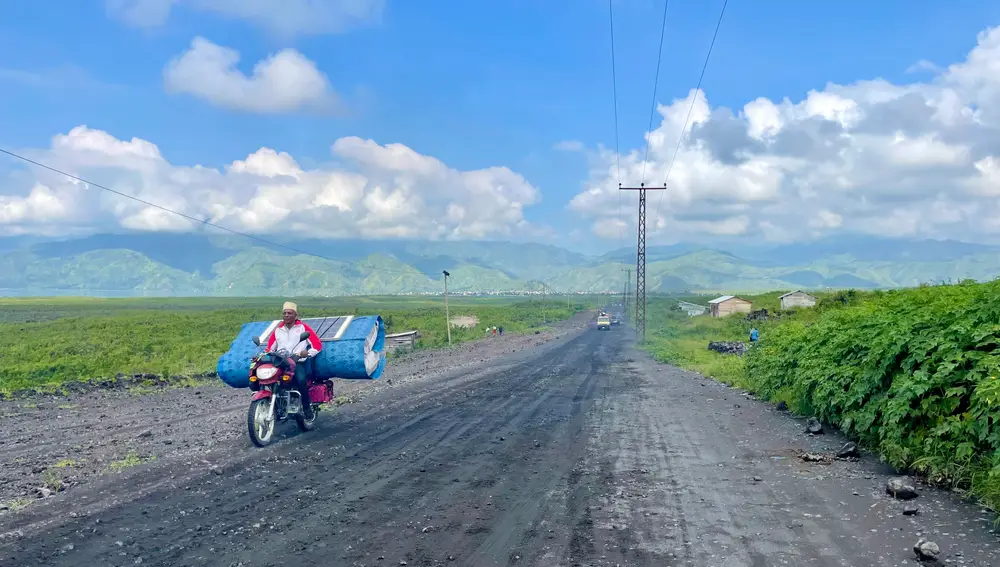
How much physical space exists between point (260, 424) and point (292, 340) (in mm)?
1654

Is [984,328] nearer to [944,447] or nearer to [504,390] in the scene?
[944,447]

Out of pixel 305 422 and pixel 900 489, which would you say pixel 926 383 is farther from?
pixel 305 422

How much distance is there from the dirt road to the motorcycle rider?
2.49ft

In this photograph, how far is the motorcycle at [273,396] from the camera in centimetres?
955


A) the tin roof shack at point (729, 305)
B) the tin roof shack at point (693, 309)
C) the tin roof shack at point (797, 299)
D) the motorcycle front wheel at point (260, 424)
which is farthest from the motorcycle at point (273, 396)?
the tin roof shack at point (693, 309)

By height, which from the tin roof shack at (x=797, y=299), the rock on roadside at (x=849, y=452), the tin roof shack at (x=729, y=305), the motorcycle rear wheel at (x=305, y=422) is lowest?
the motorcycle rear wheel at (x=305, y=422)

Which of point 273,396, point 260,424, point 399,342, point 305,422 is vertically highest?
point 273,396

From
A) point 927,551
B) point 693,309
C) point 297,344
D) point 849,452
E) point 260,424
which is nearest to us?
point 927,551

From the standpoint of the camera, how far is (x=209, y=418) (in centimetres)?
1251

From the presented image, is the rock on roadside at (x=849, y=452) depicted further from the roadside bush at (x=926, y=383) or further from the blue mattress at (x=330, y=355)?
the blue mattress at (x=330, y=355)

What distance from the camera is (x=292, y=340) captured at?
1081 cm

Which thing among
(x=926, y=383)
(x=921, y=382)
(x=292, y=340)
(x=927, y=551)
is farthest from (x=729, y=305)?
(x=927, y=551)

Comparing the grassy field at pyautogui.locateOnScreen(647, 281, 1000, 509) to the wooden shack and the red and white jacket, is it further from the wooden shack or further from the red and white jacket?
the wooden shack

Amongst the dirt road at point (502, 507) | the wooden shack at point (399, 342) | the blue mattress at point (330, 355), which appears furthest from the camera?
the wooden shack at point (399, 342)
